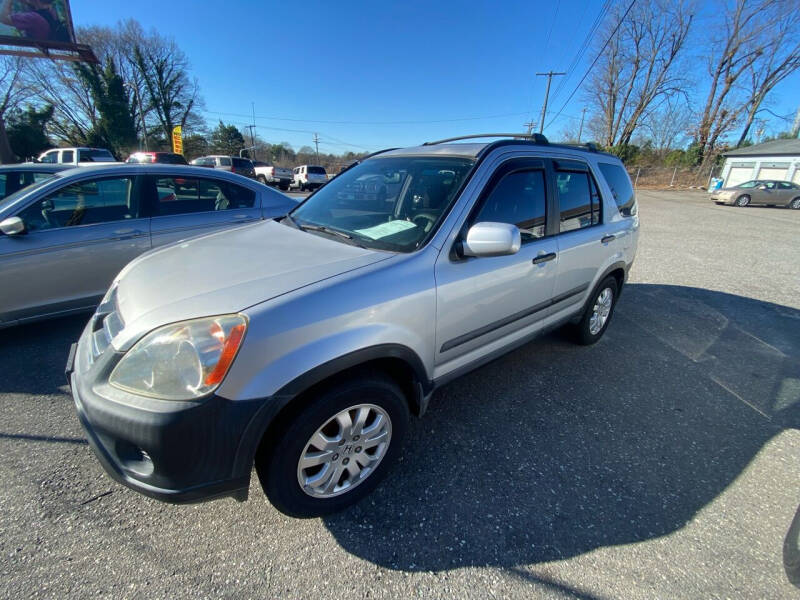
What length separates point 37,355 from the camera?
3156 mm

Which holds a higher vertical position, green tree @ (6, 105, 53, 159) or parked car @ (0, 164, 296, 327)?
green tree @ (6, 105, 53, 159)

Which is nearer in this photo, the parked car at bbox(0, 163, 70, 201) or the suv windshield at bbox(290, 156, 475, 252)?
the suv windshield at bbox(290, 156, 475, 252)

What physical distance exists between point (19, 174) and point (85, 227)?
75.3 inches

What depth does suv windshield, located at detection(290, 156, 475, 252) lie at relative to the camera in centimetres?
207

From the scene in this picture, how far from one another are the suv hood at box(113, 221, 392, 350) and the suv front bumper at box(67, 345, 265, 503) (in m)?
0.29

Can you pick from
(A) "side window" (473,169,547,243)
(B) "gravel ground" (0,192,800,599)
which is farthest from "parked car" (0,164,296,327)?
(A) "side window" (473,169,547,243)

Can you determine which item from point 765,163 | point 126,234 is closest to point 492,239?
point 126,234

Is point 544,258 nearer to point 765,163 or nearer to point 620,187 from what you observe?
point 620,187

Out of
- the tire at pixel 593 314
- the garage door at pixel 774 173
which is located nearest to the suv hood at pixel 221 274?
the tire at pixel 593 314

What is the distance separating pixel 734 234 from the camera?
11008mm

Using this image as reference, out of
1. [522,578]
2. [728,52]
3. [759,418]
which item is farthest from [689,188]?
[522,578]

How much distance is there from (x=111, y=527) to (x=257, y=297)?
141 cm

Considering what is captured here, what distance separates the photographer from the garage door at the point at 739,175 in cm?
2943

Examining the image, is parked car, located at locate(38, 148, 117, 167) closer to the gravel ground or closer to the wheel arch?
the gravel ground
